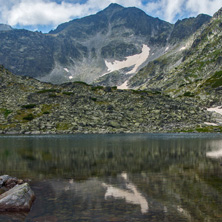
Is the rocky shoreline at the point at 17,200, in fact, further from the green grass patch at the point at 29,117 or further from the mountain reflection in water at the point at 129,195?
the green grass patch at the point at 29,117

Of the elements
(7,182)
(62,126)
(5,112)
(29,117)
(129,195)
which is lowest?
(62,126)

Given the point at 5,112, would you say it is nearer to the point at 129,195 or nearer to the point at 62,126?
the point at 62,126

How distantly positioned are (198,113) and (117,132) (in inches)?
2090

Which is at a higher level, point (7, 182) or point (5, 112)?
point (5, 112)

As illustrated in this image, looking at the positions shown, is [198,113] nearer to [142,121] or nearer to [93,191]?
[142,121]

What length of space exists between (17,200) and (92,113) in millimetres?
116724

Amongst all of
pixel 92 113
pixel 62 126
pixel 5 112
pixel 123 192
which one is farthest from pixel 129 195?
pixel 5 112

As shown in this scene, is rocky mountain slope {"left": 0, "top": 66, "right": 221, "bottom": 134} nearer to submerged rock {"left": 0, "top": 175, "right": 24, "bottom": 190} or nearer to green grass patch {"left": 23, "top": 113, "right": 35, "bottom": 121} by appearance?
green grass patch {"left": 23, "top": 113, "right": 35, "bottom": 121}

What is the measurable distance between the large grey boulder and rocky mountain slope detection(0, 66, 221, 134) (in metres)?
99.0

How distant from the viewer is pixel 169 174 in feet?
82.8

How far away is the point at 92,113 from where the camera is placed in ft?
434

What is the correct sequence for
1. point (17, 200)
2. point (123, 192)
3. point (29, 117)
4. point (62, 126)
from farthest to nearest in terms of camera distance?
point (29, 117), point (62, 126), point (123, 192), point (17, 200)

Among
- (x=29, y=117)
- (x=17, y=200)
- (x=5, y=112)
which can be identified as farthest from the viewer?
(x=5, y=112)

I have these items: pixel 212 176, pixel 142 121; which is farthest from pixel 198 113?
pixel 212 176
